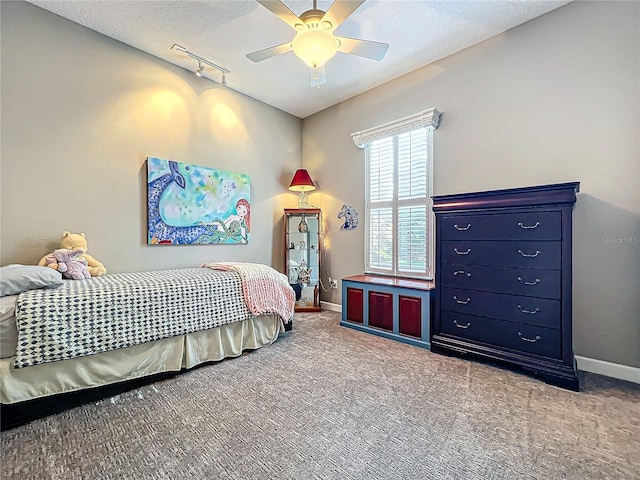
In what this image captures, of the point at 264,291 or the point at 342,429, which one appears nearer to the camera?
the point at 342,429

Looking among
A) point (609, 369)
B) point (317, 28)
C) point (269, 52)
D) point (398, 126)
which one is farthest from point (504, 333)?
point (269, 52)

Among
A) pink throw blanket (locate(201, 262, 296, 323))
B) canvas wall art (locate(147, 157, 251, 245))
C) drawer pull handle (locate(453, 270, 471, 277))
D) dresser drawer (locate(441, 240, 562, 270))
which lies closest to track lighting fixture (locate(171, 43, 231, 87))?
canvas wall art (locate(147, 157, 251, 245))

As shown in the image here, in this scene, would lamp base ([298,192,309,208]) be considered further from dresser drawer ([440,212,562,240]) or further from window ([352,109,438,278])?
dresser drawer ([440,212,562,240])

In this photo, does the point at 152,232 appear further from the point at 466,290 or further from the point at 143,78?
the point at 466,290

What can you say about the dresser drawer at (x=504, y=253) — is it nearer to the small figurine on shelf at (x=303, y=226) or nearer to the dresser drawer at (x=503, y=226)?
the dresser drawer at (x=503, y=226)

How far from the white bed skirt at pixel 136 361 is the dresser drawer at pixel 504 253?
1837mm

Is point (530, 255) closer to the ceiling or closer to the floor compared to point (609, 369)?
closer to the ceiling

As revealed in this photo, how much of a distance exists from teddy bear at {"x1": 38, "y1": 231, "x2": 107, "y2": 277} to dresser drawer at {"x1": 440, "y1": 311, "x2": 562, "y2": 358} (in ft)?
10.4

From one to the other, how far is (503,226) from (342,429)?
1.92m

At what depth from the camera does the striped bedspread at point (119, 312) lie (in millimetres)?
1690

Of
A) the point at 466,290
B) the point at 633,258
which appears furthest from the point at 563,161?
the point at 466,290

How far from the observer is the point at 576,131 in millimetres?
2426

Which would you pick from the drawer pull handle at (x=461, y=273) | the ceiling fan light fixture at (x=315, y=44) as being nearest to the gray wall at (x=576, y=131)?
the drawer pull handle at (x=461, y=273)

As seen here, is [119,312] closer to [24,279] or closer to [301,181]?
[24,279]
